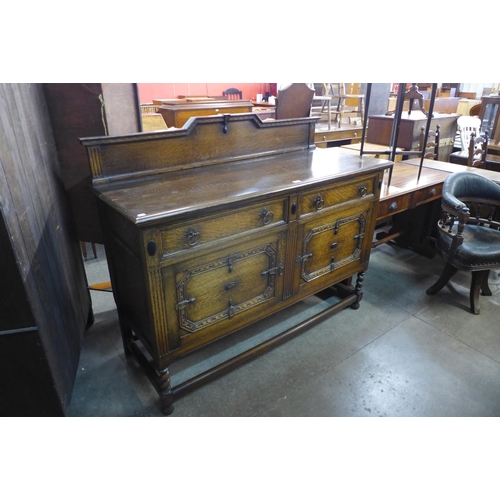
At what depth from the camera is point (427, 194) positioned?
2.91 metres

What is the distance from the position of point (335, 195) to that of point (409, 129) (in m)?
2.57

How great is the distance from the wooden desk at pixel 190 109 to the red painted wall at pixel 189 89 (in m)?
2.38

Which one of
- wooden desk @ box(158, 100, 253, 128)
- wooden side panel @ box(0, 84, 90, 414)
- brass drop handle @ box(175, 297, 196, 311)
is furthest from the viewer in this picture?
wooden desk @ box(158, 100, 253, 128)

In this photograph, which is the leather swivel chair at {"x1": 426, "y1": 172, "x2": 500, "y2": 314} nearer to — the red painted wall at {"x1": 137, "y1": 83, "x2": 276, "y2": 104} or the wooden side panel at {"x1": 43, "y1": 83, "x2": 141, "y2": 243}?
the wooden side panel at {"x1": 43, "y1": 83, "x2": 141, "y2": 243}

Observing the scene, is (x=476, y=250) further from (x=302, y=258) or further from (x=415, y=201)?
(x=302, y=258)

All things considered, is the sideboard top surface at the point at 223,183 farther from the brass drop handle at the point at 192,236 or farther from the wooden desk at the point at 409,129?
the wooden desk at the point at 409,129

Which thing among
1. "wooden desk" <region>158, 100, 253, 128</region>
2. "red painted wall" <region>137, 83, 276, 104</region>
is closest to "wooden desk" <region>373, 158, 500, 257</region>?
"wooden desk" <region>158, 100, 253, 128</region>

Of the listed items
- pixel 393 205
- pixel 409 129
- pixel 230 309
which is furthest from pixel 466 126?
pixel 230 309

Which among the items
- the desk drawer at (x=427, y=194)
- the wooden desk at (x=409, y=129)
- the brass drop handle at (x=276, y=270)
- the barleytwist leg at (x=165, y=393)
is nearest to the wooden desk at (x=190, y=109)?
the wooden desk at (x=409, y=129)

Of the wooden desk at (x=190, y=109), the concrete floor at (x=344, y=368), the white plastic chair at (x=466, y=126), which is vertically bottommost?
the concrete floor at (x=344, y=368)

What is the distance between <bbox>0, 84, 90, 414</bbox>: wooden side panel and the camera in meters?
1.36

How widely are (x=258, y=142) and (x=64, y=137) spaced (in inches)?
40.0

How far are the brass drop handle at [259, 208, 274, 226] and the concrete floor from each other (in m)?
0.88

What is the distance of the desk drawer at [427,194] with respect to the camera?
111 inches
